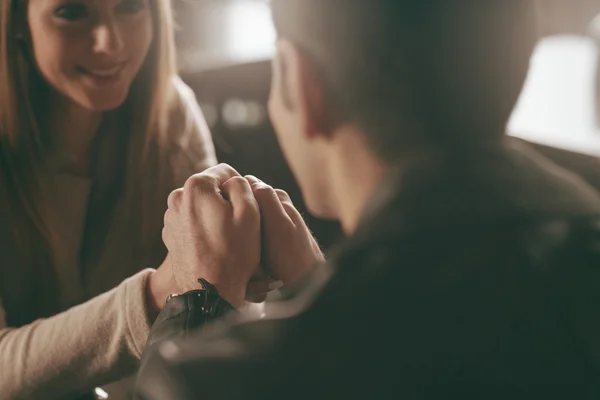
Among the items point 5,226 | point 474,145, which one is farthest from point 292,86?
point 5,226

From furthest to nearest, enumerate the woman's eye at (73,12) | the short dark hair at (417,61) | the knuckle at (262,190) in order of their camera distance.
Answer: the woman's eye at (73,12), the knuckle at (262,190), the short dark hair at (417,61)

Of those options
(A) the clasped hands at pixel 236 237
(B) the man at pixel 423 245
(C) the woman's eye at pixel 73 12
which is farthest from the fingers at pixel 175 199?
(C) the woman's eye at pixel 73 12

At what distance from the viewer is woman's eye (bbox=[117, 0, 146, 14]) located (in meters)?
0.70

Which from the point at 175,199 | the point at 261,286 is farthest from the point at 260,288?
the point at 175,199

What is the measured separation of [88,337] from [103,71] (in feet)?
0.93

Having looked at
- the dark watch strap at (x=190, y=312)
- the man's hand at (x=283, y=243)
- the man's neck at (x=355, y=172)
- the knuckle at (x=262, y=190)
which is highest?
the man's neck at (x=355, y=172)

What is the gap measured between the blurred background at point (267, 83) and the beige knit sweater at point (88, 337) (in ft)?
0.20

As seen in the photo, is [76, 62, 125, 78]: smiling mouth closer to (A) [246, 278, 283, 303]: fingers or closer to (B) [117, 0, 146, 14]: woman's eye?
(B) [117, 0, 146, 14]: woman's eye

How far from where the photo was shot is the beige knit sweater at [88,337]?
0.63 meters

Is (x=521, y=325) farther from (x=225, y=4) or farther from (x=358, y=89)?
(x=225, y=4)

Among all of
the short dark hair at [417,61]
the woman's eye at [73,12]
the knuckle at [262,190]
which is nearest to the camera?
the short dark hair at [417,61]

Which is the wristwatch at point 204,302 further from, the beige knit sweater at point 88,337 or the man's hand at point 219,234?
the beige knit sweater at point 88,337

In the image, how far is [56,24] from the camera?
27.0 inches

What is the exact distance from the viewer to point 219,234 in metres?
0.54
